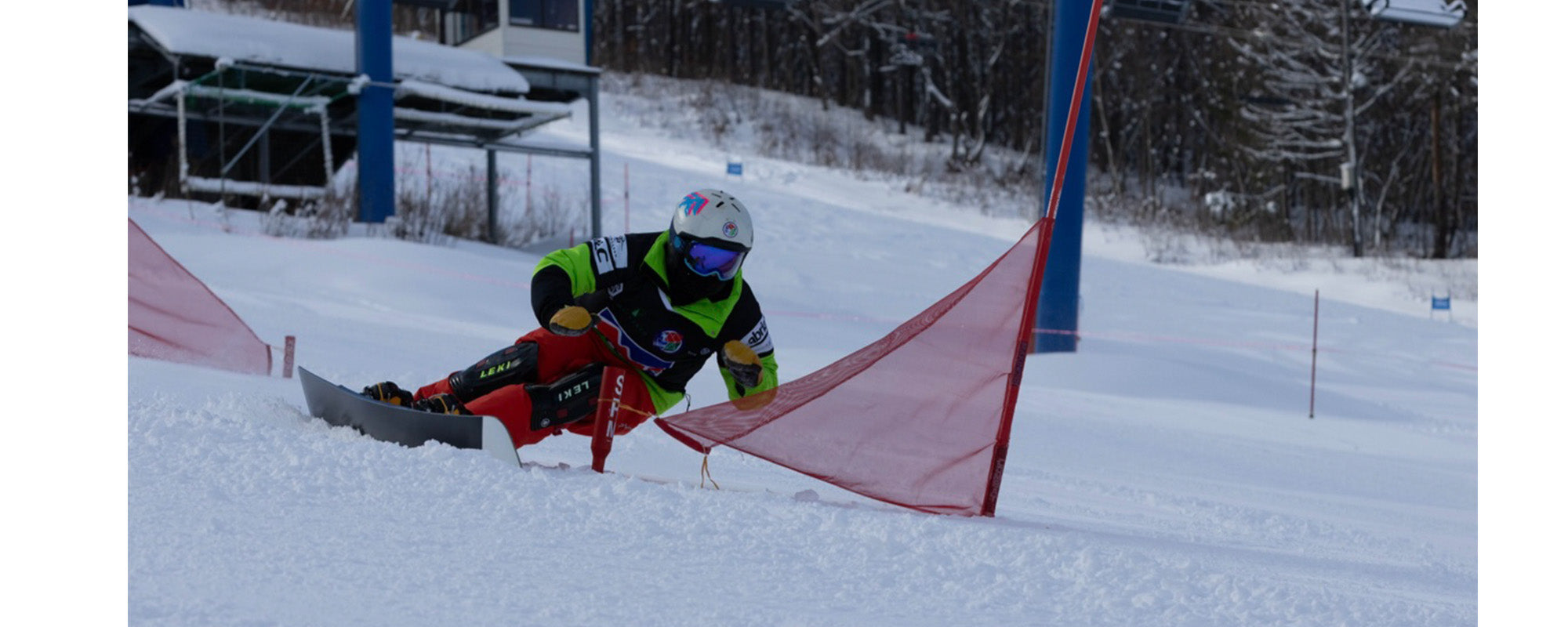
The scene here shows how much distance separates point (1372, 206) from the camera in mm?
39875

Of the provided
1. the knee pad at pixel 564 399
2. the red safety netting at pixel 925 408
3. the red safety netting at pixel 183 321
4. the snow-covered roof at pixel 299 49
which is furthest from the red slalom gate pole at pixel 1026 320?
the snow-covered roof at pixel 299 49

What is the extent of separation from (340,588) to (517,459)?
1.65 m

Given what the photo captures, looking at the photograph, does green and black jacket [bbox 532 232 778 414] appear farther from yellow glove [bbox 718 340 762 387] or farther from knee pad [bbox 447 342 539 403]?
Result: knee pad [bbox 447 342 539 403]

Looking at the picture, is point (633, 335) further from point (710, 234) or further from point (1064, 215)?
point (1064, 215)

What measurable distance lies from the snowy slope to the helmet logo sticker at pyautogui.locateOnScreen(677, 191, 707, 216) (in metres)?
1.03

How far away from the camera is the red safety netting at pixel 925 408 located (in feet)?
16.8

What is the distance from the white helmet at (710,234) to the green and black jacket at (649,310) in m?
0.16

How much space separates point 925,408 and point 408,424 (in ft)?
6.17

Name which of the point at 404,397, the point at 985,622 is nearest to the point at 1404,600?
the point at 985,622

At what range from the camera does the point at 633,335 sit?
5562mm

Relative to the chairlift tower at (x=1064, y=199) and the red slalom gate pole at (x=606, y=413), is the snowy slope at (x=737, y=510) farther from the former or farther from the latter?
the chairlift tower at (x=1064, y=199)

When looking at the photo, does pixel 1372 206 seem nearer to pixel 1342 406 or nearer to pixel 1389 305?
pixel 1389 305

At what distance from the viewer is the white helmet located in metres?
5.27

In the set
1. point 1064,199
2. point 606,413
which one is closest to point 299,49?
point 1064,199
